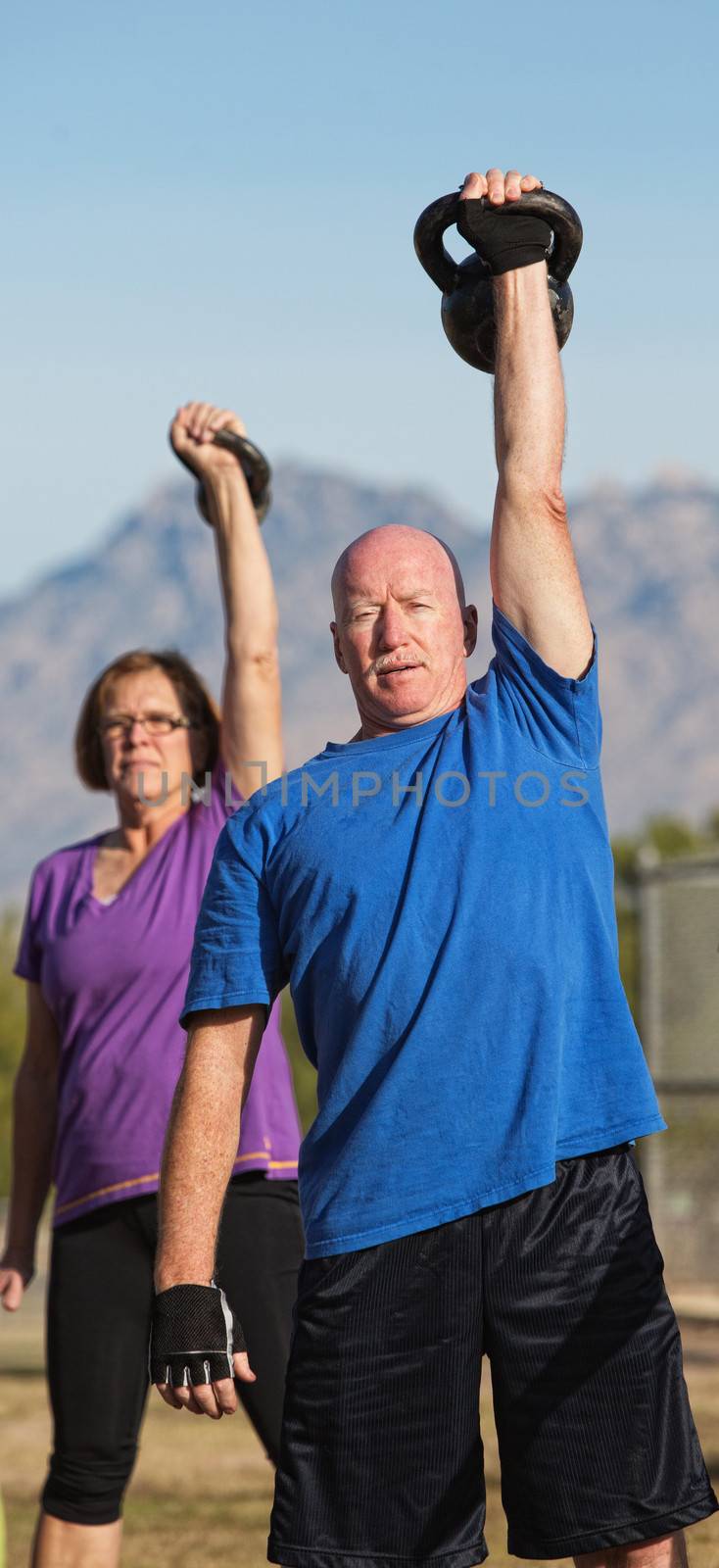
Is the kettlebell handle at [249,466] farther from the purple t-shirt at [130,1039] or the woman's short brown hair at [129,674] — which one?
the purple t-shirt at [130,1039]

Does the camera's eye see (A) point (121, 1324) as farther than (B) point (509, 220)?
Yes

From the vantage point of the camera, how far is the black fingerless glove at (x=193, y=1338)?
2.70 meters

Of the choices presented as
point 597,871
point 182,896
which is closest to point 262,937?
point 597,871

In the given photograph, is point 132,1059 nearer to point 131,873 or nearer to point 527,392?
point 131,873

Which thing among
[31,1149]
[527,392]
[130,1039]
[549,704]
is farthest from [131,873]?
[527,392]

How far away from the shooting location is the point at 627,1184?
2.74 meters

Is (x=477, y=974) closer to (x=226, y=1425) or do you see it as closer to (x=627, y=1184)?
(x=627, y=1184)

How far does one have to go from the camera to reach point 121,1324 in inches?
157

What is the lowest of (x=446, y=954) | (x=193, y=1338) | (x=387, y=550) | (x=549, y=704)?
(x=193, y=1338)

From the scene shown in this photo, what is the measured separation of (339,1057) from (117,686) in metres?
1.91

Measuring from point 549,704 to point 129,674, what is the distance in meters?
1.88

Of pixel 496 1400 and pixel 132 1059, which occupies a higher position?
pixel 132 1059

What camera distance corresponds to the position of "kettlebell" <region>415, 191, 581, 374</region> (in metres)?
3.04

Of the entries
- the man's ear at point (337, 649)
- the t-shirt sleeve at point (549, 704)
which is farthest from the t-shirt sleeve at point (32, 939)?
the t-shirt sleeve at point (549, 704)
